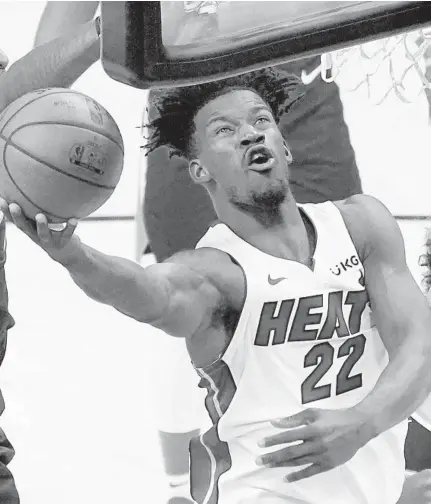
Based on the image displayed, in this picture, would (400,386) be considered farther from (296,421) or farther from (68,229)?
(68,229)

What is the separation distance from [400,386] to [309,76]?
50.4 inches

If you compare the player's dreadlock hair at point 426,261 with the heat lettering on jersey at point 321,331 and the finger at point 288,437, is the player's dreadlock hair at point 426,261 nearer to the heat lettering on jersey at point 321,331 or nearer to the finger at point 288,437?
the heat lettering on jersey at point 321,331

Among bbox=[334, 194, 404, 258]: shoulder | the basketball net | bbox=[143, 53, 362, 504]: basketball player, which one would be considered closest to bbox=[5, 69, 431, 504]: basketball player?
bbox=[334, 194, 404, 258]: shoulder

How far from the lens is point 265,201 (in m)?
1.93

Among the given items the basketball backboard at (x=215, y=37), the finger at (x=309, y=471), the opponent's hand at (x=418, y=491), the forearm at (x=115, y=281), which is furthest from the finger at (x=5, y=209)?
the opponent's hand at (x=418, y=491)

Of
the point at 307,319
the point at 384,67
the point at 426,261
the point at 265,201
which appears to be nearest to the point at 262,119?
the point at 265,201

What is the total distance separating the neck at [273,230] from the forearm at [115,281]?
347mm

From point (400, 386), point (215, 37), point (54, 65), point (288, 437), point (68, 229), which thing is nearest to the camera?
point (68, 229)

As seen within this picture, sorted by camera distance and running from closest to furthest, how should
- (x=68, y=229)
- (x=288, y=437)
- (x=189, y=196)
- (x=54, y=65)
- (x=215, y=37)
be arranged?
(x=68, y=229) → (x=215, y=37) → (x=288, y=437) → (x=54, y=65) → (x=189, y=196)

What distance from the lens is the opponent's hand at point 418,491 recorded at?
2011 mm

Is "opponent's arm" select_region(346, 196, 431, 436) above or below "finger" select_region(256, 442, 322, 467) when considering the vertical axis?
above

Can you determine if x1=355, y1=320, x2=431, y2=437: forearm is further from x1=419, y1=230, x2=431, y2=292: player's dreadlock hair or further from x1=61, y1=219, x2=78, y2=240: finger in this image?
x1=419, y1=230, x2=431, y2=292: player's dreadlock hair

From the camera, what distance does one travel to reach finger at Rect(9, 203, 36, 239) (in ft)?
4.69

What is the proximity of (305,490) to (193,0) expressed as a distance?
1.00 meters
